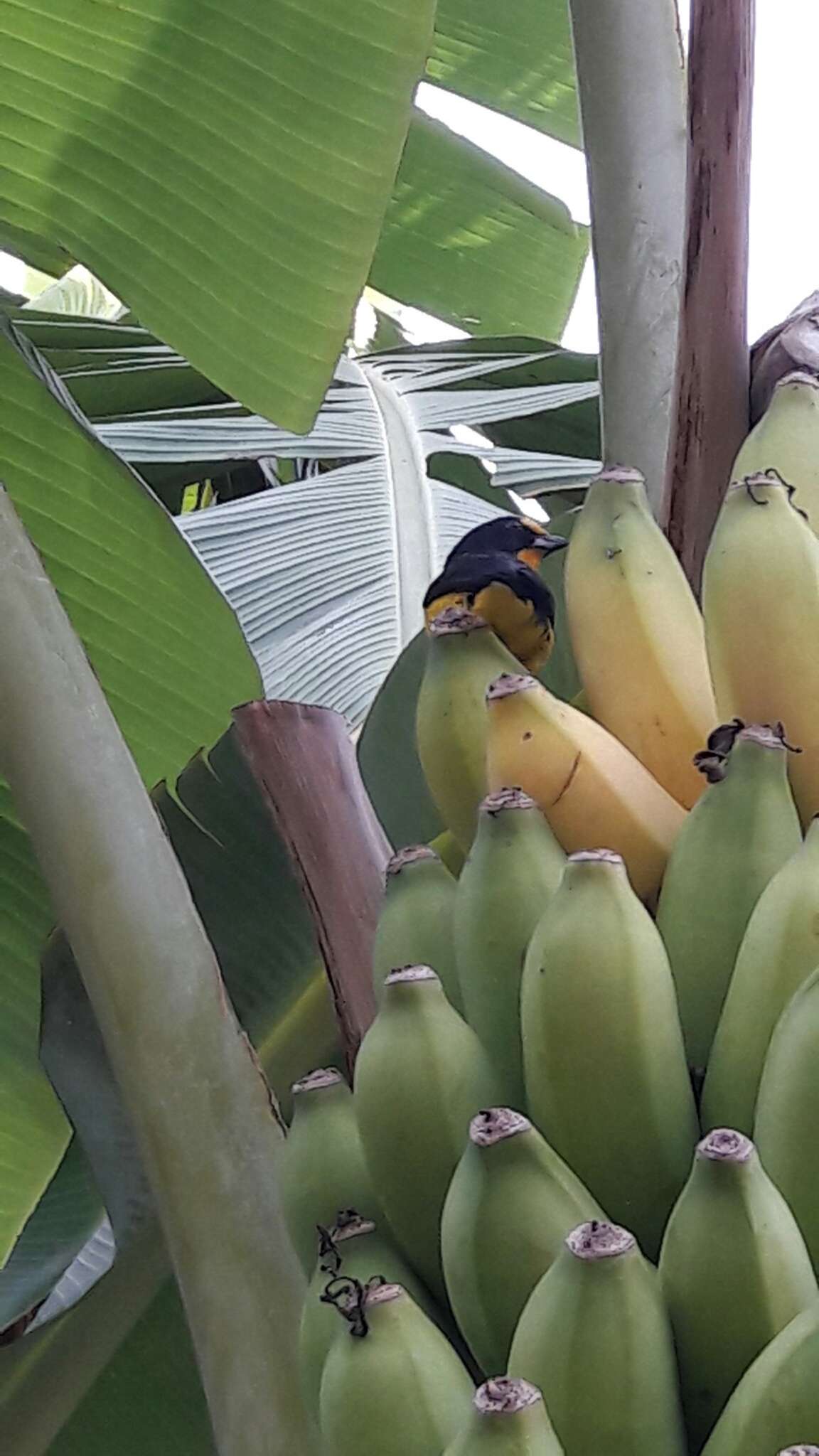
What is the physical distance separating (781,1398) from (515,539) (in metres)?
0.34

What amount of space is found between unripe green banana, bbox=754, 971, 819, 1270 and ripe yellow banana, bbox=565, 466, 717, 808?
164mm

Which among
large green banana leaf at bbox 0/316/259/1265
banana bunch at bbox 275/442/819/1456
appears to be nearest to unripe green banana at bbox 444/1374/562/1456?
banana bunch at bbox 275/442/819/1456

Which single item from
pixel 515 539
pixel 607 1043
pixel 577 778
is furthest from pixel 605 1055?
pixel 515 539

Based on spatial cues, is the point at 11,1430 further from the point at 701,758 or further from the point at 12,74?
the point at 12,74

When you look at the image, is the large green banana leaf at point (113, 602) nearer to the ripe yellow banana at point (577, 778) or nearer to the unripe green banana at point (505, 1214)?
the ripe yellow banana at point (577, 778)

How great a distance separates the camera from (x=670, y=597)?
55cm

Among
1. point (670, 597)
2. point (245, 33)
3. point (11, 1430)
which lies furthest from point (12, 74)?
point (11, 1430)

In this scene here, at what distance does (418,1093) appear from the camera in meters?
0.43

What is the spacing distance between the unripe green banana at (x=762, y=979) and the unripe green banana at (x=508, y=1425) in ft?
0.43

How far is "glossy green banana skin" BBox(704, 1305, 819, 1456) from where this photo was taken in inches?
13.0

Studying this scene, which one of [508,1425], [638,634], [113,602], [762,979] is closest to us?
[508,1425]

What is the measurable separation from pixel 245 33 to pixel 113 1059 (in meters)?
0.71

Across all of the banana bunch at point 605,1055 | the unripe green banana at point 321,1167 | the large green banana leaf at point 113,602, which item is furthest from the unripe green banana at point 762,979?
the large green banana leaf at point 113,602

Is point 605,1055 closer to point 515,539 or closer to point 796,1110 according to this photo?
point 796,1110
